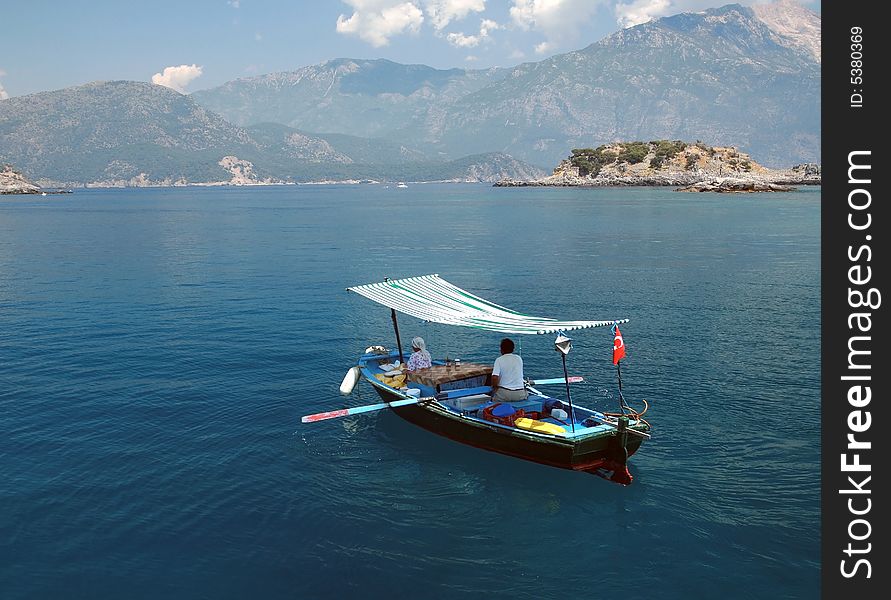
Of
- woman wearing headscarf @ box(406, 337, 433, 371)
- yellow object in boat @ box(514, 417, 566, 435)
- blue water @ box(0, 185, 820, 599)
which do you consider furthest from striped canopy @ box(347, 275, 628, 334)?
blue water @ box(0, 185, 820, 599)

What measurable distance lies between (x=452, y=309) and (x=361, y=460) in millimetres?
6930

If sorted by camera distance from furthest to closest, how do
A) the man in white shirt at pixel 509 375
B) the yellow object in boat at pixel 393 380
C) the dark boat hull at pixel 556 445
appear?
the yellow object in boat at pixel 393 380 → the man in white shirt at pixel 509 375 → the dark boat hull at pixel 556 445

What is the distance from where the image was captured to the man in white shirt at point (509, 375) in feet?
77.1

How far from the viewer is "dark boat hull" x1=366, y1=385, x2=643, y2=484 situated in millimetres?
21109

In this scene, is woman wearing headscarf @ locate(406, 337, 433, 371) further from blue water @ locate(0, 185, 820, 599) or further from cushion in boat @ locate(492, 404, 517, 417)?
cushion in boat @ locate(492, 404, 517, 417)

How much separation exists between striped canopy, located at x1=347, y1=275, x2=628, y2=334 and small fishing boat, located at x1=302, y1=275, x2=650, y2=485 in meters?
0.04

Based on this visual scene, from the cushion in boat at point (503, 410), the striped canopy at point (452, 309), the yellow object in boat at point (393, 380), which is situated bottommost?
the cushion in boat at point (503, 410)

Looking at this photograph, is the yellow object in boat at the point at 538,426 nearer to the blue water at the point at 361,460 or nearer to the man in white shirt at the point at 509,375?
the man in white shirt at the point at 509,375

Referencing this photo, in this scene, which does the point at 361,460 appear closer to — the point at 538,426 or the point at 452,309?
the point at 538,426

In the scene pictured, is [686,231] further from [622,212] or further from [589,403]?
[589,403]

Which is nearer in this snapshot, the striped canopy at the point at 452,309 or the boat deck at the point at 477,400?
the boat deck at the point at 477,400

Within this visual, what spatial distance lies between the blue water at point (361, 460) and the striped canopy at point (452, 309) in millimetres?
4626

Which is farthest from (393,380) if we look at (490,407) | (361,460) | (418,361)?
(490,407)

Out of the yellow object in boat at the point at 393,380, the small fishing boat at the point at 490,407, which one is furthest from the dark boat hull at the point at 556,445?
the yellow object in boat at the point at 393,380
